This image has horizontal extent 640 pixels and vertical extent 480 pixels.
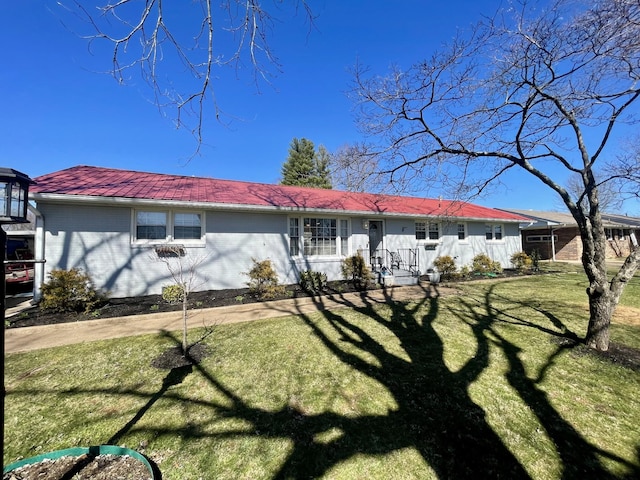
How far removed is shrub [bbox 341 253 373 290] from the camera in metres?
10.4

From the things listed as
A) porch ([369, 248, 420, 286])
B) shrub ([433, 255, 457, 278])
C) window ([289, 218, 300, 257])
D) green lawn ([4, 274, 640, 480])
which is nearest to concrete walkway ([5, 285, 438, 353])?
green lawn ([4, 274, 640, 480])

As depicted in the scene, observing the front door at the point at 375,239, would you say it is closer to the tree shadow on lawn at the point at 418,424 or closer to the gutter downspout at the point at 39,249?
the tree shadow on lawn at the point at 418,424

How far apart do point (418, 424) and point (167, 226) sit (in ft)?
27.2

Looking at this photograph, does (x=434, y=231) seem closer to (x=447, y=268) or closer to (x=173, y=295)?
(x=447, y=268)

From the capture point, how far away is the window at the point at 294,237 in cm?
1032

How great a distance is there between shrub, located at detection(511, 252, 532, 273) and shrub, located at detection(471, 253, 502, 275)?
171cm

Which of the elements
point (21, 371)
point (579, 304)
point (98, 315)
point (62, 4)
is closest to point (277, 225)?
point (98, 315)

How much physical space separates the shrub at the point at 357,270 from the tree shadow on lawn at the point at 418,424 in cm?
573

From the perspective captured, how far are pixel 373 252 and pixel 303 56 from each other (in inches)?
370

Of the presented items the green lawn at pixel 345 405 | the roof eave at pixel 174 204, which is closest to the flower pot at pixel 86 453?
the green lawn at pixel 345 405

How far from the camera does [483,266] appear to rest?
43.8 ft

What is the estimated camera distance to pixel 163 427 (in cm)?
283

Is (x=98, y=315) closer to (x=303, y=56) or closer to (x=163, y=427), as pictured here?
(x=163, y=427)

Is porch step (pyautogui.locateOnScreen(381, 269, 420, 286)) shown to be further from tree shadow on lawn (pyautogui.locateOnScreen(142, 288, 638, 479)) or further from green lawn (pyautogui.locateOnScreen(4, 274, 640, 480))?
tree shadow on lawn (pyautogui.locateOnScreen(142, 288, 638, 479))
